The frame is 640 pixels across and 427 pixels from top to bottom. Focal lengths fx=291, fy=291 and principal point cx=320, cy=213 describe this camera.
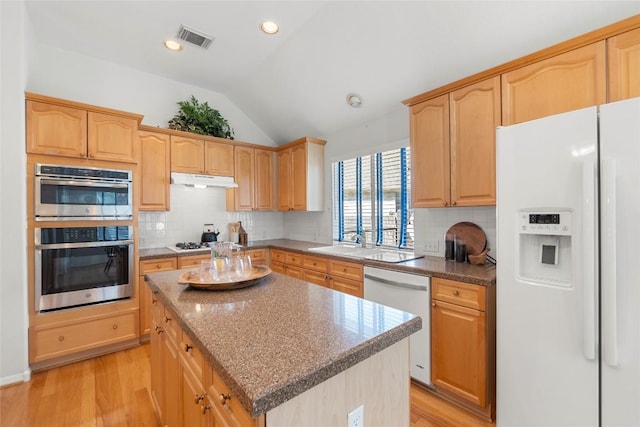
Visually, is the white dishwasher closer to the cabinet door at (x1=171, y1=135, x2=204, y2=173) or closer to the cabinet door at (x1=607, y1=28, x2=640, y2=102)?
the cabinet door at (x1=607, y1=28, x2=640, y2=102)

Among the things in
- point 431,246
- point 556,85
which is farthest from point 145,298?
point 556,85

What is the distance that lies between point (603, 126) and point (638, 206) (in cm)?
40

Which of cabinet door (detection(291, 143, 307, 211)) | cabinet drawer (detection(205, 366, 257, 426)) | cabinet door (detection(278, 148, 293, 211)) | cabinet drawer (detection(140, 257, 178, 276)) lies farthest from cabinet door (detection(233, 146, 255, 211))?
cabinet drawer (detection(205, 366, 257, 426))

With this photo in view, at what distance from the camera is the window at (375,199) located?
319cm

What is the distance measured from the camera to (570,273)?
1475 millimetres

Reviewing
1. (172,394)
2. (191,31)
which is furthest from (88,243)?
(191,31)

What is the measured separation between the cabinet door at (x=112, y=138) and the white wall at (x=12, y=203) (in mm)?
469

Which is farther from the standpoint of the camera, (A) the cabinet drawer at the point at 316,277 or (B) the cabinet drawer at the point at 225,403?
(A) the cabinet drawer at the point at 316,277

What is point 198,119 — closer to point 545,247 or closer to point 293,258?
point 293,258

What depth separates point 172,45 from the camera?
3.06 meters

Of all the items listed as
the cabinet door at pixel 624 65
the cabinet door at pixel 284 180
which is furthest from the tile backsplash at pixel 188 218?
the cabinet door at pixel 624 65

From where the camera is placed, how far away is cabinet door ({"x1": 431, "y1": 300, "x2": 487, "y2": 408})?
189 centimetres

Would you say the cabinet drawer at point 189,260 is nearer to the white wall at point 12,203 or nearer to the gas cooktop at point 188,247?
the gas cooktop at point 188,247

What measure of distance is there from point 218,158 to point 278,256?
1.54 metres
